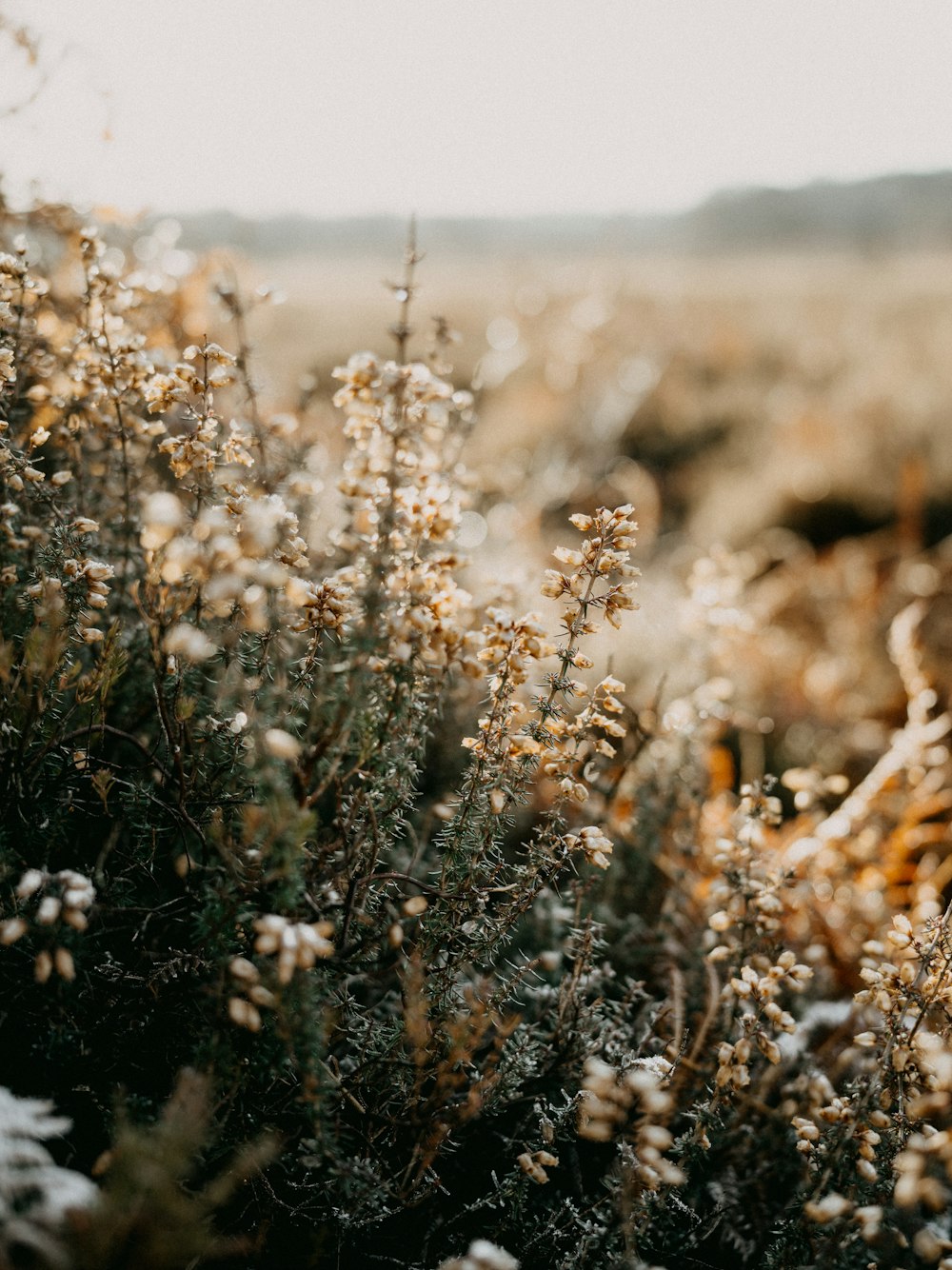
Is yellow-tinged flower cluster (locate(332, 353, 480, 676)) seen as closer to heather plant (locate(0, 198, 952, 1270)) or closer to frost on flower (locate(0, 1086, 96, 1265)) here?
heather plant (locate(0, 198, 952, 1270))

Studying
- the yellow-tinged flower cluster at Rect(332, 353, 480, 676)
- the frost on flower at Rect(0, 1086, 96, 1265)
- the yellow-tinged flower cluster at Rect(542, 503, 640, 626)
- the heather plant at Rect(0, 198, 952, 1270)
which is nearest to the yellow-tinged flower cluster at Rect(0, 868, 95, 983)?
the heather plant at Rect(0, 198, 952, 1270)

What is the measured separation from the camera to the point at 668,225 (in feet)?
157

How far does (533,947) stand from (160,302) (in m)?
2.45

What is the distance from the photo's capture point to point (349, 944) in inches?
63.0

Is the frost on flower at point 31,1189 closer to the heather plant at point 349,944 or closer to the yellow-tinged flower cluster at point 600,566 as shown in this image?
the heather plant at point 349,944

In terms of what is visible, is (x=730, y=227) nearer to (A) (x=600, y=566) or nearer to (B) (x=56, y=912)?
(A) (x=600, y=566)

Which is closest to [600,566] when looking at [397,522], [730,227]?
[397,522]

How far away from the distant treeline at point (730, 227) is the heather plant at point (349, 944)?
3229 centimetres

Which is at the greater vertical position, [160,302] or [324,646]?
[160,302]

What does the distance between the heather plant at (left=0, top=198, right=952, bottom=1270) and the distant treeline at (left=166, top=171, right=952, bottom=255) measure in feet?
106

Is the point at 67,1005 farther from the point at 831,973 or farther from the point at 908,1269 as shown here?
the point at 831,973

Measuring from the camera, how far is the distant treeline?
36.5 meters

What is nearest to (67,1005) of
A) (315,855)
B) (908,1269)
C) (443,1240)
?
(315,855)

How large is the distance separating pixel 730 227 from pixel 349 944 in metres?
54.7
